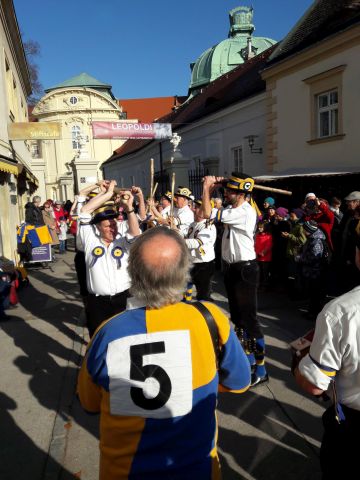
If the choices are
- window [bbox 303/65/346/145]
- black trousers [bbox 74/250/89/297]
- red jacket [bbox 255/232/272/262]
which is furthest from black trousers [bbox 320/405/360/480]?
window [bbox 303/65/346/145]

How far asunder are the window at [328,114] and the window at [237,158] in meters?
5.21

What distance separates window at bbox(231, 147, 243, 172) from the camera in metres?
18.0

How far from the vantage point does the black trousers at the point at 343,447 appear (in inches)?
75.1

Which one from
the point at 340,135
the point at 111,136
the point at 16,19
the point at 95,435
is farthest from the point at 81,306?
the point at 111,136

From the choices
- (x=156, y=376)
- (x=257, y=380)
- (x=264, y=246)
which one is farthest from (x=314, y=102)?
(x=156, y=376)

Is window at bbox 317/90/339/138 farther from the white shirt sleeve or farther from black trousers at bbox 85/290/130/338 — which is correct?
the white shirt sleeve

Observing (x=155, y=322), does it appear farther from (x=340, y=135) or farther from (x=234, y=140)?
(x=234, y=140)

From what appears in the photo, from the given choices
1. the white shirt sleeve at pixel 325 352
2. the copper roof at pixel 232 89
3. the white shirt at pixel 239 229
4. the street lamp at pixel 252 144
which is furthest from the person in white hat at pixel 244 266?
the copper roof at pixel 232 89

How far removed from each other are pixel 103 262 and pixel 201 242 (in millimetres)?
1708

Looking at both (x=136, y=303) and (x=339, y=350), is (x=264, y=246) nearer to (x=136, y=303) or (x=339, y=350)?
(x=339, y=350)

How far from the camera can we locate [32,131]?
11.3m

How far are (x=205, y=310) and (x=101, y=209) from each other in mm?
2449

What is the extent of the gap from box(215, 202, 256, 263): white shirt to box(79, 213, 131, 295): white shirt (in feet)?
3.36

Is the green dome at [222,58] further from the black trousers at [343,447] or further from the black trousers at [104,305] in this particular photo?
the black trousers at [343,447]
